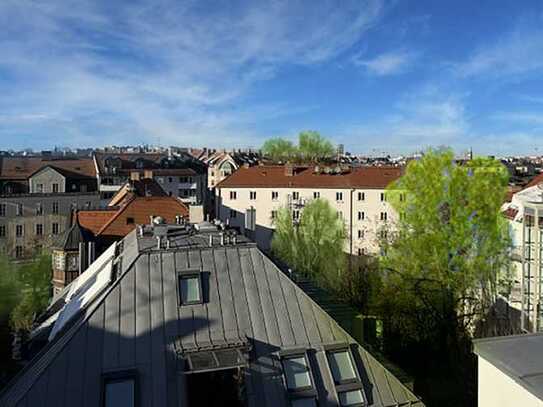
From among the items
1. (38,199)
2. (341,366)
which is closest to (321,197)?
(38,199)

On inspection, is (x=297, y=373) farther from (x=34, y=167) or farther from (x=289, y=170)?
(x=34, y=167)

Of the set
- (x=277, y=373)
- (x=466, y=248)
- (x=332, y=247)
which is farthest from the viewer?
(x=332, y=247)

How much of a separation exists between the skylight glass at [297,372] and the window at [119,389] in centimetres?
332

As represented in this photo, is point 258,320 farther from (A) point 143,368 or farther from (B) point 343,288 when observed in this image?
(B) point 343,288

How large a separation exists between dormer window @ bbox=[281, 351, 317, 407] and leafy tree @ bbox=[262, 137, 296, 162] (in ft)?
290

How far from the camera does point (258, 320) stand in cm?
1278

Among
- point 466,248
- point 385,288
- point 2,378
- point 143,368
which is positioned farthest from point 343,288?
point 143,368

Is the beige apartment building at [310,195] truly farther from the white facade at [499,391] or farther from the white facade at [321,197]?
the white facade at [499,391]

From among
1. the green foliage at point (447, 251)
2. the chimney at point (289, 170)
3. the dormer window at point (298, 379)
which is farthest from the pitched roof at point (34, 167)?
the dormer window at point (298, 379)

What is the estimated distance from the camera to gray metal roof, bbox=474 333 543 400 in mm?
7473

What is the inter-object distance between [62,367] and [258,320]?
4.43 meters

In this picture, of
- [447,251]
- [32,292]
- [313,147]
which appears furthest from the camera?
[313,147]

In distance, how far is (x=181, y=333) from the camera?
1202 cm

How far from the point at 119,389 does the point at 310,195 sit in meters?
44.6
